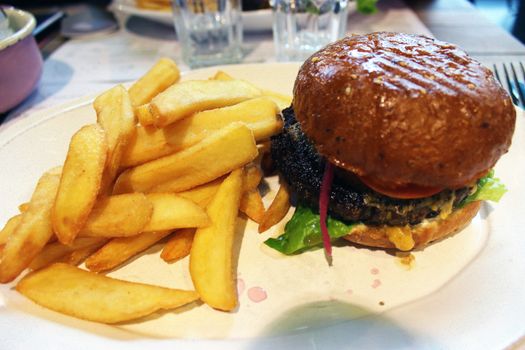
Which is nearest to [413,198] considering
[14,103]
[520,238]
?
[520,238]

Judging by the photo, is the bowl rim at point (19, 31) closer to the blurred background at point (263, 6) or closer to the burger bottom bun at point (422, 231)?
the blurred background at point (263, 6)

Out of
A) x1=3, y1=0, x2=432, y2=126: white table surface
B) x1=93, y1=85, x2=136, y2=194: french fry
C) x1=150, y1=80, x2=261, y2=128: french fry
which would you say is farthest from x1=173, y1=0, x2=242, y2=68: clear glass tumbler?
x1=93, y1=85, x2=136, y2=194: french fry

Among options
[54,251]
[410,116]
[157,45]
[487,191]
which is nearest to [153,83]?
[54,251]

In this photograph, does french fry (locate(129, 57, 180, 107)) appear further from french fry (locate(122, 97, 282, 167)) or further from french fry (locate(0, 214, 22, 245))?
french fry (locate(0, 214, 22, 245))

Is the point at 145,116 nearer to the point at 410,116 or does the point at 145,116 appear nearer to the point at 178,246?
the point at 178,246

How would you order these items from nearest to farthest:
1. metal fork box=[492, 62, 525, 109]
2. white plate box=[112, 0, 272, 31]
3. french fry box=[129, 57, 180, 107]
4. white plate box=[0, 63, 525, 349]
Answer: white plate box=[0, 63, 525, 349]
french fry box=[129, 57, 180, 107]
metal fork box=[492, 62, 525, 109]
white plate box=[112, 0, 272, 31]

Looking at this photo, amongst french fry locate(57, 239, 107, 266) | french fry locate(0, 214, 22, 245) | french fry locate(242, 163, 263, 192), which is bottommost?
french fry locate(57, 239, 107, 266)

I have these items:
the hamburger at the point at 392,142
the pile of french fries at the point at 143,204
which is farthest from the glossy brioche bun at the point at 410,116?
the pile of french fries at the point at 143,204
